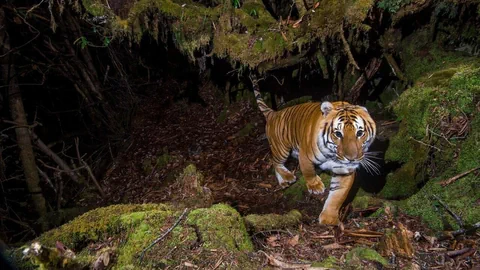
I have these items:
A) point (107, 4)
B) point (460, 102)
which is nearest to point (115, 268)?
point (460, 102)

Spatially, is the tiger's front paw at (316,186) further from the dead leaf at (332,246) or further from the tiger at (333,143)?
the dead leaf at (332,246)

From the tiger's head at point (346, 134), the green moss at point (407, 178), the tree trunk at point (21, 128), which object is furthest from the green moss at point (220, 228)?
the tree trunk at point (21, 128)

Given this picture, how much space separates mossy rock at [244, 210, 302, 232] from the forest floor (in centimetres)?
7

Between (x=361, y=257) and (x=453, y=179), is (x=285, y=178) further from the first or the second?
(x=361, y=257)

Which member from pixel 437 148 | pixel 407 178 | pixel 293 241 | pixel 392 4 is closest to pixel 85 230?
pixel 293 241

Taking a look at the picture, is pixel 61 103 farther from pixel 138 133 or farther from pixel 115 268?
pixel 115 268

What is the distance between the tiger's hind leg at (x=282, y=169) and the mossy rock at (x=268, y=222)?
91.6 inches

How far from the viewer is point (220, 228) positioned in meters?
2.33

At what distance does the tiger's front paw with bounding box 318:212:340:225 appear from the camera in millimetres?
3743

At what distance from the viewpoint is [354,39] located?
17.4 feet

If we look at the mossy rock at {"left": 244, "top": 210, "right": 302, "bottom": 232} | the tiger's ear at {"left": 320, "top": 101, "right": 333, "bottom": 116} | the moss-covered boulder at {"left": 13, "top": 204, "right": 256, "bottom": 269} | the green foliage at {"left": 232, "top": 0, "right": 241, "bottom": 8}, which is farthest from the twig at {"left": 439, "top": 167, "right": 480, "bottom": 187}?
the green foliage at {"left": 232, "top": 0, "right": 241, "bottom": 8}

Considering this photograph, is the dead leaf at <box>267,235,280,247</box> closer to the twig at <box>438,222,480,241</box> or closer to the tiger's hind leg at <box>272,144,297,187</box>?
the twig at <box>438,222,480,241</box>

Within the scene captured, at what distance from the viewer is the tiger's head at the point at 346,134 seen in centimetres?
373

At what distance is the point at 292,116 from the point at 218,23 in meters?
1.86
